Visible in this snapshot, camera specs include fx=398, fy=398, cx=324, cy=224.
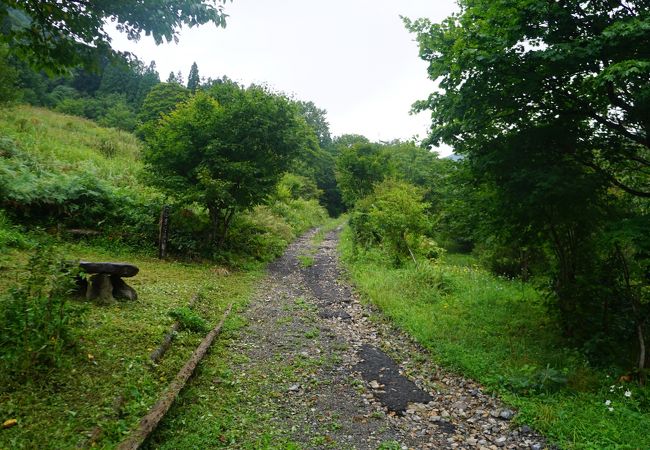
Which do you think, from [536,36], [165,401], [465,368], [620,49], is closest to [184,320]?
[165,401]

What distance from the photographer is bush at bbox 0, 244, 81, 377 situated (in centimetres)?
502

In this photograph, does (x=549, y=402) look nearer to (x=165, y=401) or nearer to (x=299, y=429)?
(x=299, y=429)

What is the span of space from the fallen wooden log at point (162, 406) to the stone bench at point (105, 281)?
8.56ft

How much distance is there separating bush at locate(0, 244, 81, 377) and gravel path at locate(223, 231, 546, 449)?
10.1 feet

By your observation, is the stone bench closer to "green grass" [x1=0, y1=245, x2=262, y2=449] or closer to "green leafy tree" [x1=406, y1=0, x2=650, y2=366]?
"green grass" [x1=0, y1=245, x2=262, y2=449]

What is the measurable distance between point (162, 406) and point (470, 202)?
308 inches

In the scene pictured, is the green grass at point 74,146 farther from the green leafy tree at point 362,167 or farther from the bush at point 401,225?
the green leafy tree at point 362,167

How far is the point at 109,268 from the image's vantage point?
8516 mm

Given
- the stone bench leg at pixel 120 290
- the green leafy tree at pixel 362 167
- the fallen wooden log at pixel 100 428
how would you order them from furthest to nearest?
the green leafy tree at pixel 362 167 < the stone bench leg at pixel 120 290 < the fallen wooden log at pixel 100 428

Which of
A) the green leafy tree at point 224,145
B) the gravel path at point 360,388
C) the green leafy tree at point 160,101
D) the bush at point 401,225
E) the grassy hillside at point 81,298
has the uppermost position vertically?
the green leafy tree at point 160,101

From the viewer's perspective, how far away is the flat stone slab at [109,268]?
8.21 m

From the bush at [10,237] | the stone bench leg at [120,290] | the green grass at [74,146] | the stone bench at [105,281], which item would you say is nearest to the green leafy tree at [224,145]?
the green grass at [74,146]

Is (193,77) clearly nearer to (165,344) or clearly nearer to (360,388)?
(165,344)

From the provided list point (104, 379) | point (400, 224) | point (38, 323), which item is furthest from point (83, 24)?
point (400, 224)
